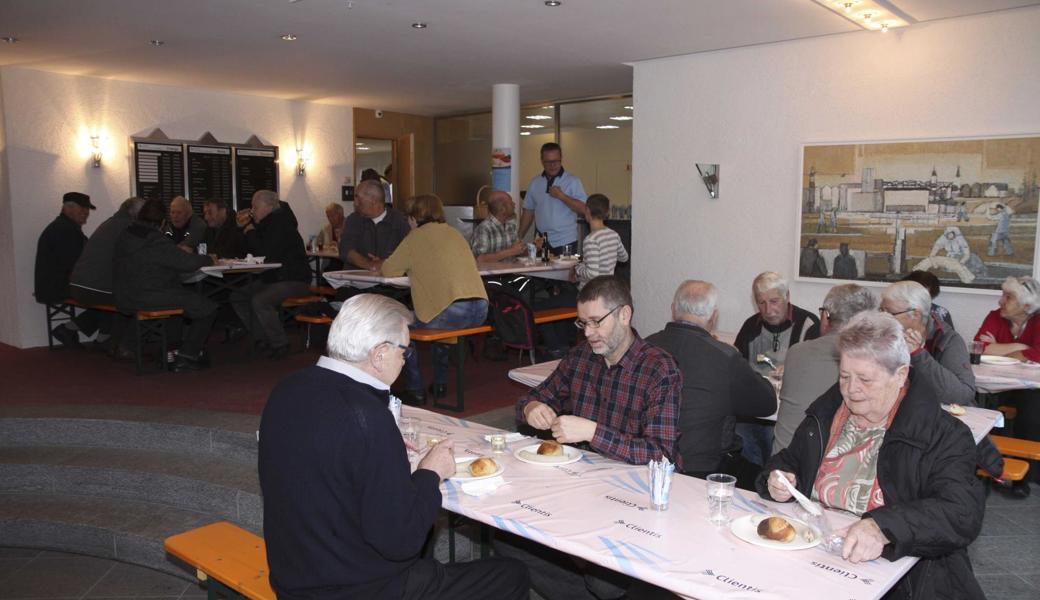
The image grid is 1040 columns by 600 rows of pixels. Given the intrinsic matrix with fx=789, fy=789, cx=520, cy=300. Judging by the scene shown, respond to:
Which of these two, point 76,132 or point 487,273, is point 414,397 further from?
point 76,132

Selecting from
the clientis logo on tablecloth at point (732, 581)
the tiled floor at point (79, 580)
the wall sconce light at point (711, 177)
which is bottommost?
the tiled floor at point (79, 580)

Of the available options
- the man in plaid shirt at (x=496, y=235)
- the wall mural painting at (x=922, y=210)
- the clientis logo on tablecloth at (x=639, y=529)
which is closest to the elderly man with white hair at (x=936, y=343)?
the clientis logo on tablecloth at (x=639, y=529)

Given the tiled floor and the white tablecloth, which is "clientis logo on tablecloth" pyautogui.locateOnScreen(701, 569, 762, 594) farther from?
the white tablecloth

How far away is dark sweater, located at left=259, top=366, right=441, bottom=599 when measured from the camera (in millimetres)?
2035

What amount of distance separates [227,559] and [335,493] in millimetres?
1156

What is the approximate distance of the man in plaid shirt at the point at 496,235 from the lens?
7.73 metres

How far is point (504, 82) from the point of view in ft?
29.2

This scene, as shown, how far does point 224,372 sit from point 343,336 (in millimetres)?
4933

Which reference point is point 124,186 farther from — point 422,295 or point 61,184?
point 422,295

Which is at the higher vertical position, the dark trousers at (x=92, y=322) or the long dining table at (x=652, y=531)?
the long dining table at (x=652, y=531)

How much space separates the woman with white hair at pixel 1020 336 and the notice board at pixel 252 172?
316 inches

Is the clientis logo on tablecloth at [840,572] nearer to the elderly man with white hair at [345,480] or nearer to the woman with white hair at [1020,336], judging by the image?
the elderly man with white hair at [345,480]

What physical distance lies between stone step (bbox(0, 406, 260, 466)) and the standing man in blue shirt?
4535 mm

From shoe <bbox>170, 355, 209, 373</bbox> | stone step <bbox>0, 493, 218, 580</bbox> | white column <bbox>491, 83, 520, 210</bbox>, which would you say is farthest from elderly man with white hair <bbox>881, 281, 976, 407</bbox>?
white column <bbox>491, 83, 520, 210</bbox>
